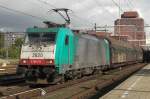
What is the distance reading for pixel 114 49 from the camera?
42562 mm

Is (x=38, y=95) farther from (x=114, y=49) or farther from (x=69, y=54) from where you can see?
(x=114, y=49)

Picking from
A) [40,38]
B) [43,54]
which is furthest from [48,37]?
[43,54]

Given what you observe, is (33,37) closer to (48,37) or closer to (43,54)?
(48,37)

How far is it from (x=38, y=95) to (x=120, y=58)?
32.2m

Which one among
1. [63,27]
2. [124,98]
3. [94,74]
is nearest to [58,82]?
[63,27]

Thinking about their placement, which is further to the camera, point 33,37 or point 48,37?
point 33,37

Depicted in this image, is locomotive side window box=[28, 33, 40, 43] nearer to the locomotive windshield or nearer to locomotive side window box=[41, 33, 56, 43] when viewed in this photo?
the locomotive windshield

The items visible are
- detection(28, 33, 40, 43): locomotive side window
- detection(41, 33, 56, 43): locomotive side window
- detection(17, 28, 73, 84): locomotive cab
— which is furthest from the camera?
detection(28, 33, 40, 43): locomotive side window

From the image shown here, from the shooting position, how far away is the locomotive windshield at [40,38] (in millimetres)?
20641

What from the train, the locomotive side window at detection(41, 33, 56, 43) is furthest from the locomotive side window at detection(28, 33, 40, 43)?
the locomotive side window at detection(41, 33, 56, 43)

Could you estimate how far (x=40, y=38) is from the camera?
20828 mm

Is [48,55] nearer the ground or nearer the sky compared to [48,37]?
nearer the ground

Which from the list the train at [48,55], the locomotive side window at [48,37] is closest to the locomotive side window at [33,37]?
the train at [48,55]

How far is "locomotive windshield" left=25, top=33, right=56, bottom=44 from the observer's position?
2064 cm
